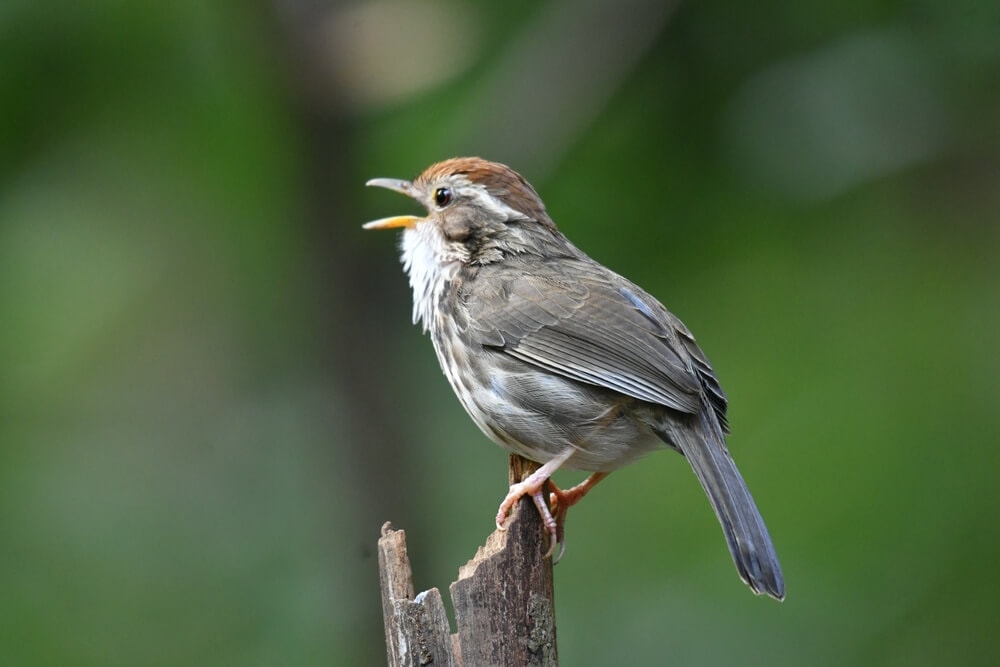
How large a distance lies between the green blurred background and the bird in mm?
1456

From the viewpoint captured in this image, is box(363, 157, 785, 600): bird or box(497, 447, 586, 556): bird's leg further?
box(363, 157, 785, 600): bird

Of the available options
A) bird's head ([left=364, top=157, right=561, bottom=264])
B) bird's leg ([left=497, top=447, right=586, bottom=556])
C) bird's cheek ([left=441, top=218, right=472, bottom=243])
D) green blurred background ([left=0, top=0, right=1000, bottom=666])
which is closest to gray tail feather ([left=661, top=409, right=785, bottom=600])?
bird's leg ([left=497, top=447, right=586, bottom=556])

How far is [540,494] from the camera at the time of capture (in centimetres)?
441

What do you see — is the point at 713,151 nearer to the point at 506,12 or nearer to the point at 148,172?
the point at 506,12

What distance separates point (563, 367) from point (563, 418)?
18cm

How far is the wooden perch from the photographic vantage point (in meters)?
3.88

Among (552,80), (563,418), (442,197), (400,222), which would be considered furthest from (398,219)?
(552,80)

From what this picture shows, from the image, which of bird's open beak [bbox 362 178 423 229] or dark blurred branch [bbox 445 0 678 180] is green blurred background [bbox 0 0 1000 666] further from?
bird's open beak [bbox 362 178 423 229]

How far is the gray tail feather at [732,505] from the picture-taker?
4.11m

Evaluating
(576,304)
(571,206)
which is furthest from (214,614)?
(576,304)

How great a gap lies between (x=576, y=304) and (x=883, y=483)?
94.6 inches

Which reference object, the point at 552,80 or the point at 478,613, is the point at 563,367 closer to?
the point at 478,613

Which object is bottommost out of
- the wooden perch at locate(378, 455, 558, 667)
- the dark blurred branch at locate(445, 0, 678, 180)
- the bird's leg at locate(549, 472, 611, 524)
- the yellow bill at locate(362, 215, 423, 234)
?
the wooden perch at locate(378, 455, 558, 667)

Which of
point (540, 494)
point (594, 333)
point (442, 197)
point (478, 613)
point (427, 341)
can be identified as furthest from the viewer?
point (427, 341)
